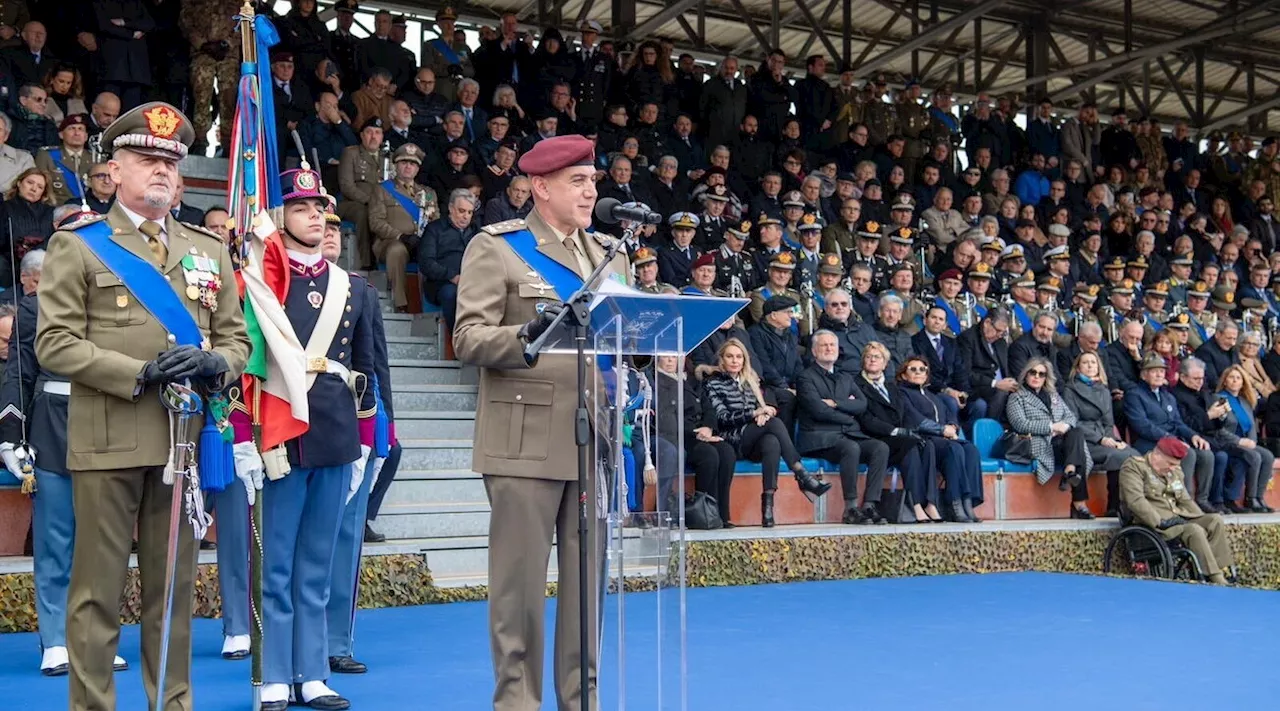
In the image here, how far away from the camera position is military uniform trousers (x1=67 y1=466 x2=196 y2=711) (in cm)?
373

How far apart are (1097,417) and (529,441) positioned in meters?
8.40

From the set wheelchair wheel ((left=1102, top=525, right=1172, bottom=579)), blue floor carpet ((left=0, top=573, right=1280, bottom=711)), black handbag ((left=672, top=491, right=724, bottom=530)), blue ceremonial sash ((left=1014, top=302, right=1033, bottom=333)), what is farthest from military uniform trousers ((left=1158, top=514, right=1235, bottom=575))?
black handbag ((left=672, top=491, right=724, bottom=530))

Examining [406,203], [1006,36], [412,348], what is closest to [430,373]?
[412,348]

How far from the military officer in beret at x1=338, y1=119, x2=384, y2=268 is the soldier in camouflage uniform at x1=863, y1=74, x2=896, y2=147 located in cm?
593

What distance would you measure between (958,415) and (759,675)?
19.9 ft

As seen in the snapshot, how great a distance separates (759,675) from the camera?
18.1 ft

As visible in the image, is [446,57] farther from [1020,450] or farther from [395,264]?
[1020,450]

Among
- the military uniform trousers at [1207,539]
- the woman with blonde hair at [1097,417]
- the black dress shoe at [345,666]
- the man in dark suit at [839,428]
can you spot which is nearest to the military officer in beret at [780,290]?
the man in dark suit at [839,428]

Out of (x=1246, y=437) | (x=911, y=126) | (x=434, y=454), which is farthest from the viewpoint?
(x=911, y=126)

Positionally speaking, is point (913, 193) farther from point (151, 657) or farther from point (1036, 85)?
point (151, 657)

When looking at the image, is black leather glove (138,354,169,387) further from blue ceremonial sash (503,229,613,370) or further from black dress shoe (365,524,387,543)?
black dress shoe (365,524,387,543)

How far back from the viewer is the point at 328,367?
4.80 metres

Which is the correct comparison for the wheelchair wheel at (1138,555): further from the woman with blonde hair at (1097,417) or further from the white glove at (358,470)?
the white glove at (358,470)

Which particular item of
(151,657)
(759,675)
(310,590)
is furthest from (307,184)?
(759,675)
